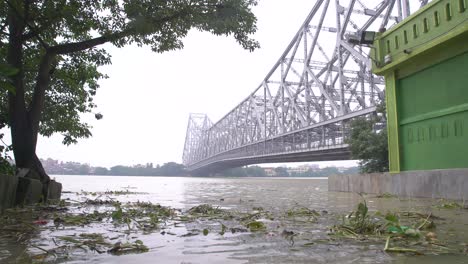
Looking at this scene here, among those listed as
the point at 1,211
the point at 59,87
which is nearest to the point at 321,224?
the point at 1,211

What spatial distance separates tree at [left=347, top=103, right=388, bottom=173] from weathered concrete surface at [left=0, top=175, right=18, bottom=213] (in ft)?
46.4

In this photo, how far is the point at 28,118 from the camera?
20.2ft

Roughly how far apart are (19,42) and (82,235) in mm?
4745

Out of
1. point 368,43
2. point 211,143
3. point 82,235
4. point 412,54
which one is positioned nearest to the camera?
point 82,235

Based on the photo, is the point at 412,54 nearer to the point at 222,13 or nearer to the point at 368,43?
the point at 368,43

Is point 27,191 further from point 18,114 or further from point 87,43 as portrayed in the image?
point 87,43

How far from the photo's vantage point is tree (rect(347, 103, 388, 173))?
15.9 meters

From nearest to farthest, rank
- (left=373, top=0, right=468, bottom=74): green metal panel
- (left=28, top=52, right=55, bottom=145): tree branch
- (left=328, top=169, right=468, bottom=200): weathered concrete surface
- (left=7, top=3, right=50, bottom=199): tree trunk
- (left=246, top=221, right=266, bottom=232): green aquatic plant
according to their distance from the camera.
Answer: (left=246, top=221, right=266, bottom=232): green aquatic plant, (left=7, top=3, right=50, bottom=199): tree trunk, (left=28, top=52, right=55, bottom=145): tree branch, (left=328, top=169, right=468, bottom=200): weathered concrete surface, (left=373, top=0, right=468, bottom=74): green metal panel

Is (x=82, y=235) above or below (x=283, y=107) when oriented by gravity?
below

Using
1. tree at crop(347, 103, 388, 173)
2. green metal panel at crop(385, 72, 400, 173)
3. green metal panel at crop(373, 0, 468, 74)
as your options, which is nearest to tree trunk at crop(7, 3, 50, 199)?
green metal panel at crop(373, 0, 468, 74)

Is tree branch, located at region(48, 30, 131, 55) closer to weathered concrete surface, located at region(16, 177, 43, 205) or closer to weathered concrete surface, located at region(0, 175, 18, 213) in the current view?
weathered concrete surface, located at region(16, 177, 43, 205)

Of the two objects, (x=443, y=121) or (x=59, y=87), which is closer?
(x=443, y=121)

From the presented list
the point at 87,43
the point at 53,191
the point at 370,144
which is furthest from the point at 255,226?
the point at 370,144

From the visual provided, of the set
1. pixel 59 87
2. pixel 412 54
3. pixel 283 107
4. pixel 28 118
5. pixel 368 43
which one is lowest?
pixel 28 118
